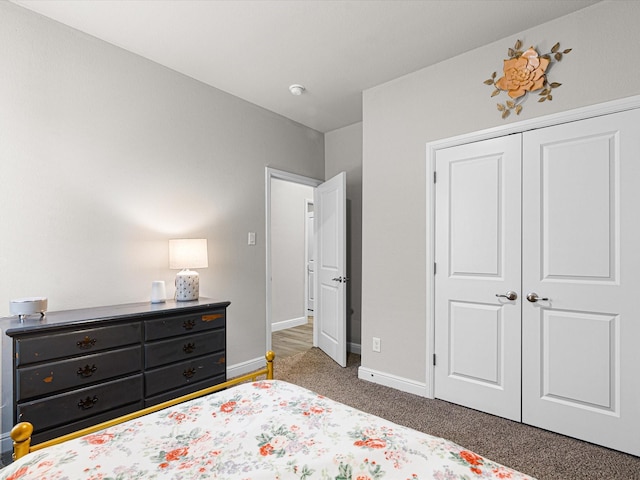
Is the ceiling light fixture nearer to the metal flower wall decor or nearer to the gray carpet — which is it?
the metal flower wall decor

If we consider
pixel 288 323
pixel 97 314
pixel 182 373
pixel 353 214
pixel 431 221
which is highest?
pixel 353 214

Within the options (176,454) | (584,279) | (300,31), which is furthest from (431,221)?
(176,454)

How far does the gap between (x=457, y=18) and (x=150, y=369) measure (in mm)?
3075

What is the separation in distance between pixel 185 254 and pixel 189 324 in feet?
1.92

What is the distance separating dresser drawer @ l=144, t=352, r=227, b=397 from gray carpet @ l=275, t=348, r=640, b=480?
0.93 m

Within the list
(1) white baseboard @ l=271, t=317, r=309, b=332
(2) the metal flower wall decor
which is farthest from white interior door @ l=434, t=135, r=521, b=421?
(1) white baseboard @ l=271, t=317, r=309, b=332

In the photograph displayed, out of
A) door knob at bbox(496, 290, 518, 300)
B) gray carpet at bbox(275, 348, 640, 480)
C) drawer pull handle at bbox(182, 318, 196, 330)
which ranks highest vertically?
door knob at bbox(496, 290, 518, 300)

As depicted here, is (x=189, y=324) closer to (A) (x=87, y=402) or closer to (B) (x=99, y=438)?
(A) (x=87, y=402)

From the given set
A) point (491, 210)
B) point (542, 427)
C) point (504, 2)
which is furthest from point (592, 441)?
point (504, 2)

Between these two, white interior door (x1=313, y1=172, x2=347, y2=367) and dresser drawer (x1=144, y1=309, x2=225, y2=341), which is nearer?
dresser drawer (x1=144, y1=309, x2=225, y2=341)

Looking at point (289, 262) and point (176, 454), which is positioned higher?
point (289, 262)

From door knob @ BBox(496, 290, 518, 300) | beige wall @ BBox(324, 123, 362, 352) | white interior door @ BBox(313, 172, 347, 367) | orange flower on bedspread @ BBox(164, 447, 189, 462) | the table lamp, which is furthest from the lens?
beige wall @ BBox(324, 123, 362, 352)

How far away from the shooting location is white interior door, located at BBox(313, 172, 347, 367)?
376cm

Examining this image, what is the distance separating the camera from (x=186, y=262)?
9.23 ft
